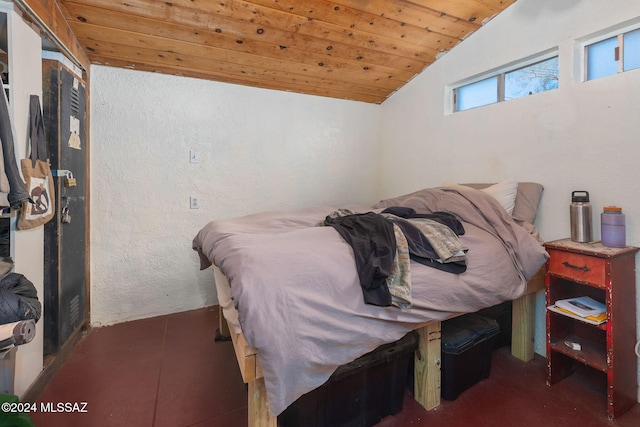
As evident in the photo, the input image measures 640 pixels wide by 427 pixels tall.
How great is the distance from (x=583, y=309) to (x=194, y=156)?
2.86 meters

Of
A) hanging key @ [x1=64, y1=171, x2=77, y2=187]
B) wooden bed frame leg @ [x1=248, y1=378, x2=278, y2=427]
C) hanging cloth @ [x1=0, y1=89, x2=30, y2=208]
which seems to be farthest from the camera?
hanging key @ [x1=64, y1=171, x2=77, y2=187]

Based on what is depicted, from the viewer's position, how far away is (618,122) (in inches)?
63.2

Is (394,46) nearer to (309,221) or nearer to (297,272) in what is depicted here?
(309,221)

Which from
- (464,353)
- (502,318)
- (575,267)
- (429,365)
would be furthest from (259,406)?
(502,318)

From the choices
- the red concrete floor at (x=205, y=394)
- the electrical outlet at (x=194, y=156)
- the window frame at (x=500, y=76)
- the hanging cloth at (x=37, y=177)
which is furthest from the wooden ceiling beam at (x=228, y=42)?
the red concrete floor at (x=205, y=394)

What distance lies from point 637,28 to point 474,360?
2.03m

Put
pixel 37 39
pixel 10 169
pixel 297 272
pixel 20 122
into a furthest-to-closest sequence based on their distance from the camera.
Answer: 1. pixel 37 39
2. pixel 20 122
3. pixel 10 169
4. pixel 297 272

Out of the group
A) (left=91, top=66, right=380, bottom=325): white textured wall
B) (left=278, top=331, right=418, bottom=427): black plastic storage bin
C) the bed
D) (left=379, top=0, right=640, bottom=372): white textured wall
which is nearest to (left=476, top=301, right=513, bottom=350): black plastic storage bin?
(left=379, top=0, right=640, bottom=372): white textured wall

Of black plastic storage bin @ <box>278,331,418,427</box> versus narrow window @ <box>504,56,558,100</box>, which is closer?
black plastic storage bin @ <box>278,331,418,427</box>

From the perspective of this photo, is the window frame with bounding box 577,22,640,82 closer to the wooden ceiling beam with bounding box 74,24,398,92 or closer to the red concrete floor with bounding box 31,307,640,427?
the wooden ceiling beam with bounding box 74,24,398,92

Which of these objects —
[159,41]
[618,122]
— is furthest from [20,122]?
[618,122]

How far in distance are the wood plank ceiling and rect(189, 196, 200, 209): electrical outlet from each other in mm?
1045

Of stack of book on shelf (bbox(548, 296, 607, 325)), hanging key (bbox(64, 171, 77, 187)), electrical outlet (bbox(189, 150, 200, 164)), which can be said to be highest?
electrical outlet (bbox(189, 150, 200, 164))

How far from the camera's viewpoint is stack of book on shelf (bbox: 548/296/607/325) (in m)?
1.46
